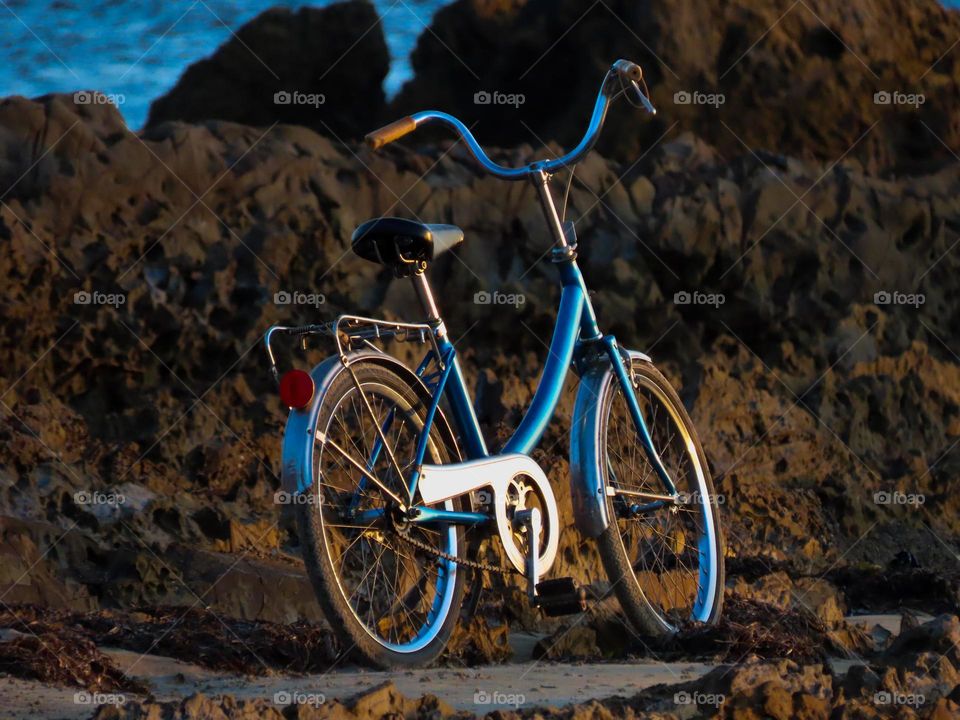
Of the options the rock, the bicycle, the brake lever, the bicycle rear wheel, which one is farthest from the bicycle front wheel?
the rock

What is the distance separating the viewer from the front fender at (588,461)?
4.85 m

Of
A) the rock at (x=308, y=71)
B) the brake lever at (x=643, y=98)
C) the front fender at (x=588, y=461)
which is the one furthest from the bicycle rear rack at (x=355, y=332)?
the rock at (x=308, y=71)

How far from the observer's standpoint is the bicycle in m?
4.08

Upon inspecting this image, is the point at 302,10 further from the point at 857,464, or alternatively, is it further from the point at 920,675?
the point at 920,675

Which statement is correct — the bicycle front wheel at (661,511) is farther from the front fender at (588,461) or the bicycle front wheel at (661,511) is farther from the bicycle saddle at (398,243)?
the bicycle saddle at (398,243)

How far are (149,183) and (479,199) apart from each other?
225 cm

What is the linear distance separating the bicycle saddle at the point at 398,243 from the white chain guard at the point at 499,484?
23.5 inches

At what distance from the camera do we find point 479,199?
1009 cm

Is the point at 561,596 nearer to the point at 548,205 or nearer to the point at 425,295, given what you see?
the point at 425,295

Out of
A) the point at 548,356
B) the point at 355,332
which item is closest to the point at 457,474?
the point at 355,332

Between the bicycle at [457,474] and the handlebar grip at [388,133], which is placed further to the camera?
the handlebar grip at [388,133]

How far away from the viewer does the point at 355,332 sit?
4.38 metres

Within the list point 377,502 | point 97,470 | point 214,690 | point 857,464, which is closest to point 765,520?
point 857,464

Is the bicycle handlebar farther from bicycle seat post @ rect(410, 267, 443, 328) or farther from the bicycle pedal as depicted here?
the bicycle pedal
